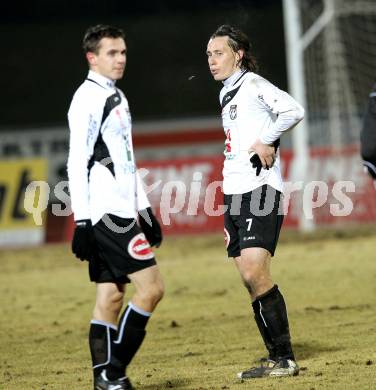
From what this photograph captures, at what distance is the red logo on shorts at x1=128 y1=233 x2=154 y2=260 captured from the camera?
601 centimetres

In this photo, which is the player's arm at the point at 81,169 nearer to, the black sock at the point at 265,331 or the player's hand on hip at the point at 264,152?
the player's hand on hip at the point at 264,152

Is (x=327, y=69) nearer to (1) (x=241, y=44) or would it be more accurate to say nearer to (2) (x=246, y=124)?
(1) (x=241, y=44)

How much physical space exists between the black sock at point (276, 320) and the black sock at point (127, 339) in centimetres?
117

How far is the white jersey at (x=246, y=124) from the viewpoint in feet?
22.6

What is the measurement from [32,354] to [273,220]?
9.06ft

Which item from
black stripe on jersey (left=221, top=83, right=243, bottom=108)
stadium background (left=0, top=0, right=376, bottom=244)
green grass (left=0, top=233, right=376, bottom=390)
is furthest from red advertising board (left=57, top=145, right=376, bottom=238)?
black stripe on jersey (left=221, top=83, right=243, bottom=108)

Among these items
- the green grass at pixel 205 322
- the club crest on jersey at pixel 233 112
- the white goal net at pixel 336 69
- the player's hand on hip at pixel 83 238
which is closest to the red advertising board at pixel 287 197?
the white goal net at pixel 336 69

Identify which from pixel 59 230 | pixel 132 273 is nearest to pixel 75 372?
pixel 132 273

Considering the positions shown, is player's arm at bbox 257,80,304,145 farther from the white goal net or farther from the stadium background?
the stadium background

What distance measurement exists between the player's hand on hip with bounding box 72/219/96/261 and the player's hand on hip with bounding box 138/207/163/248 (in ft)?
1.69

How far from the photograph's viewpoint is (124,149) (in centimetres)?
611

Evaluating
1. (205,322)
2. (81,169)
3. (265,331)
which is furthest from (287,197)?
(81,169)

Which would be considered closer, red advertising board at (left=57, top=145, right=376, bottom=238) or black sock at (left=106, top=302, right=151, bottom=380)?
black sock at (left=106, top=302, right=151, bottom=380)

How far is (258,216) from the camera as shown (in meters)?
6.91
